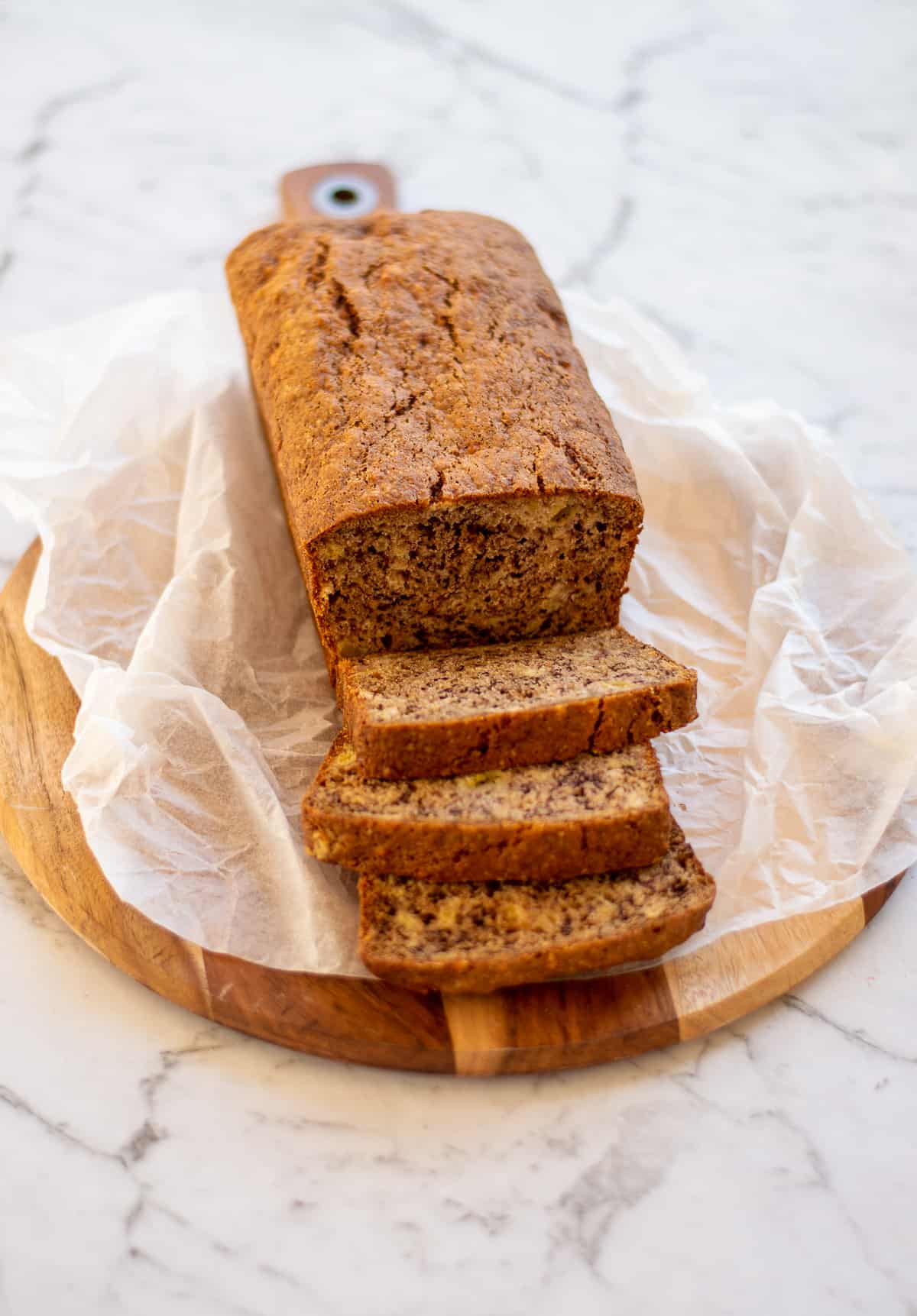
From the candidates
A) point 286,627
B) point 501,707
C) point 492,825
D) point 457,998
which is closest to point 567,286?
point 286,627

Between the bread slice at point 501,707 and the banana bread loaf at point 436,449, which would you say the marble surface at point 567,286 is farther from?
the banana bread loaf at point 436,449

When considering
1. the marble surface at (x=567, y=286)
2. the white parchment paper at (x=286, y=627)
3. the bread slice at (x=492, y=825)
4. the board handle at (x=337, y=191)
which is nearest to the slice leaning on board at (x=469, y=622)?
the bread slice at (x=492, y=825)

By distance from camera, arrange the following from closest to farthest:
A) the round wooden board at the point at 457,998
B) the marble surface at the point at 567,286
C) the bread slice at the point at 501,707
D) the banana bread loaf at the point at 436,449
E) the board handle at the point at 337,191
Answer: the marble surface at the point at 567,286 → the round wooden board at the point at 457,998 → the bread slice at the point at 501,707 → the banana bread loaf at the point at 436,449 → the board handle at the point at 337,191

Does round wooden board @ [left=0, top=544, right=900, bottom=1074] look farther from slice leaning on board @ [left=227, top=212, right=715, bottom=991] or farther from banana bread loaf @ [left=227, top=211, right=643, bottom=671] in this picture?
banana bread loaf @ [left=227, top=211, right=643, bottom=671]

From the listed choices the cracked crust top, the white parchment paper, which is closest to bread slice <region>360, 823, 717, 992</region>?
the white parchment paper

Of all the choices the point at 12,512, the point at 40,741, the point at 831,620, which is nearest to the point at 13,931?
the point at 40,741

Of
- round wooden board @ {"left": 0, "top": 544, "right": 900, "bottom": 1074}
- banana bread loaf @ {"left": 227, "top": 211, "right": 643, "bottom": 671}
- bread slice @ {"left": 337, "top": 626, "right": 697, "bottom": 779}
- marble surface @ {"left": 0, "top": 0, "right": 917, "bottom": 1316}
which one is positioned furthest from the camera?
banana bread loaf @ {"left": 227, "top": 211, "right": 643, "bottom": 671}

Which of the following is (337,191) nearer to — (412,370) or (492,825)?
(412,370)

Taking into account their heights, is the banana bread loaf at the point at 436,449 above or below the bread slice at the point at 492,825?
above
